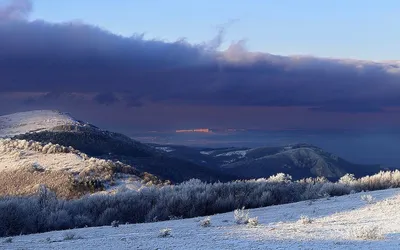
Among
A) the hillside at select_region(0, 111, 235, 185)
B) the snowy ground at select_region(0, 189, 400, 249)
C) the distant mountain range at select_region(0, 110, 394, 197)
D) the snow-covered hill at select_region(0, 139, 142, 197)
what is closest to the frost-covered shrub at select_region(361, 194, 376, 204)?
the snowy ground at select_region(0, 189, 400, 249)

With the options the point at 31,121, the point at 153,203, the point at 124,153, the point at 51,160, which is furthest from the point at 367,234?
the point at 31,121

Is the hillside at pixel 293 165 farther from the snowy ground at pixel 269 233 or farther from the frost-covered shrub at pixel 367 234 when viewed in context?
the frost-covered shrub at pixel 367 234

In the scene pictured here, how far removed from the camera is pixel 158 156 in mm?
49719

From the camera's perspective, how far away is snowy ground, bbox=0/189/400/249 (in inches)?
367

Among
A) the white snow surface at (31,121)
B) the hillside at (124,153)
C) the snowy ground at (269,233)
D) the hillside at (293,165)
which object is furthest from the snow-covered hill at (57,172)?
the hillside at (293,165)

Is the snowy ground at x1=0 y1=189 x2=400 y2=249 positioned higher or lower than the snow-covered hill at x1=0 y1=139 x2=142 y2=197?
higher

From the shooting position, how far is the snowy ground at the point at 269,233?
932 centimetres

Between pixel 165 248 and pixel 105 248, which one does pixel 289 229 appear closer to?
pixel 165 248

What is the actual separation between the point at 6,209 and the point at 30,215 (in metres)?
0.65

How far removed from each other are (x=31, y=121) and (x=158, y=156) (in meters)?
28.7

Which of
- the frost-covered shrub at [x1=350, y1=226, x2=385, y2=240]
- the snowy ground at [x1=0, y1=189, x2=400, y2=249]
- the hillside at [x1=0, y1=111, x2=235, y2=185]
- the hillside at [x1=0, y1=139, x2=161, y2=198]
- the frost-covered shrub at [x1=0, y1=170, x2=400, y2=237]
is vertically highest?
the frost-covered shrub at [x1=350, y1=226, x2=385, y2=240]

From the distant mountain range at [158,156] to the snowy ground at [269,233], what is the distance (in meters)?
14.7

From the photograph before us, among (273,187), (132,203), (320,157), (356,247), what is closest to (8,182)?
(132,203)

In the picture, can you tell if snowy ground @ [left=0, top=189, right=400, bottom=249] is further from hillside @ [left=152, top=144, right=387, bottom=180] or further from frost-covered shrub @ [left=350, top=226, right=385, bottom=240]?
hillside @ [left=152, top=144, right=387, bottom=180]
